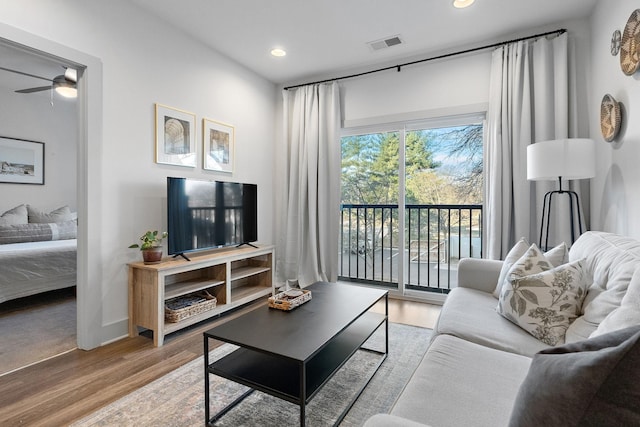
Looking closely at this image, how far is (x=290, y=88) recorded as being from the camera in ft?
13.2

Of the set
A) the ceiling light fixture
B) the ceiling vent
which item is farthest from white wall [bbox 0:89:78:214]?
the ceiling vent

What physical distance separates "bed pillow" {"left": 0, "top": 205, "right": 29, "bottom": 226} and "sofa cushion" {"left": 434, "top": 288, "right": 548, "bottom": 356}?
5.12 meters

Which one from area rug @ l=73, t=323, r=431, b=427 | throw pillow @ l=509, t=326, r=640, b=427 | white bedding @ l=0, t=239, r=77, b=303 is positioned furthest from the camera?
white bedding @ l=0, t=239, r=77, b=303

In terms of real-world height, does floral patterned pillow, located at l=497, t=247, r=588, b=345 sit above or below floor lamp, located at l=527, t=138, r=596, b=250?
below

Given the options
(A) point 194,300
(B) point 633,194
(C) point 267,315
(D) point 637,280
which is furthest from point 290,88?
(D) point 637,280

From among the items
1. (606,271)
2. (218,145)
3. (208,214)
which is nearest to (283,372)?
(606,271)

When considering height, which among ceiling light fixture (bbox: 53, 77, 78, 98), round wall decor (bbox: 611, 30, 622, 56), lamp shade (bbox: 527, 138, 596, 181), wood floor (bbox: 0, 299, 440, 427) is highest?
ceiling light fixture (bbox: 53, 77, 78, 98)

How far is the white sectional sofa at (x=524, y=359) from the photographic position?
51 cm

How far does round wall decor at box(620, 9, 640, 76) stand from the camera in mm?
1787

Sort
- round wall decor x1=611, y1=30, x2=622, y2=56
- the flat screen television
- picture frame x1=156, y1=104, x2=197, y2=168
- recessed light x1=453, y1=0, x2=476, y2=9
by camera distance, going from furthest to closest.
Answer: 1. picture frame x1=156, y1=104, x2=197, y2=168
2. the flat screen television
3. recessed light x1=453, y1=0, x2=476, y2=9
4. round wall decor x1=611, y1=30, x2=622, y2=56

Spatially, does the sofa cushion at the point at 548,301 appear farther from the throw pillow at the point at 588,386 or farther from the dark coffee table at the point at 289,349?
the throw pillow at the point at 588,386

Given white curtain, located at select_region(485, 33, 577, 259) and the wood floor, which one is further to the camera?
white curtain, located at select_region(485, 33, 577, 259)

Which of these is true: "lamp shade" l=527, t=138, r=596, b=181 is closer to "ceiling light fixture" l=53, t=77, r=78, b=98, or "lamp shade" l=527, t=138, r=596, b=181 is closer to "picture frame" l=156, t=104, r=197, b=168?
"picture frame" l=156, t=104, r=197, b=168

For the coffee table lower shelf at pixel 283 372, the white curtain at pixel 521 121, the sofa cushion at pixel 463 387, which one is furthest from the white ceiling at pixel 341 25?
the sofa cushion at pixel 463 387
